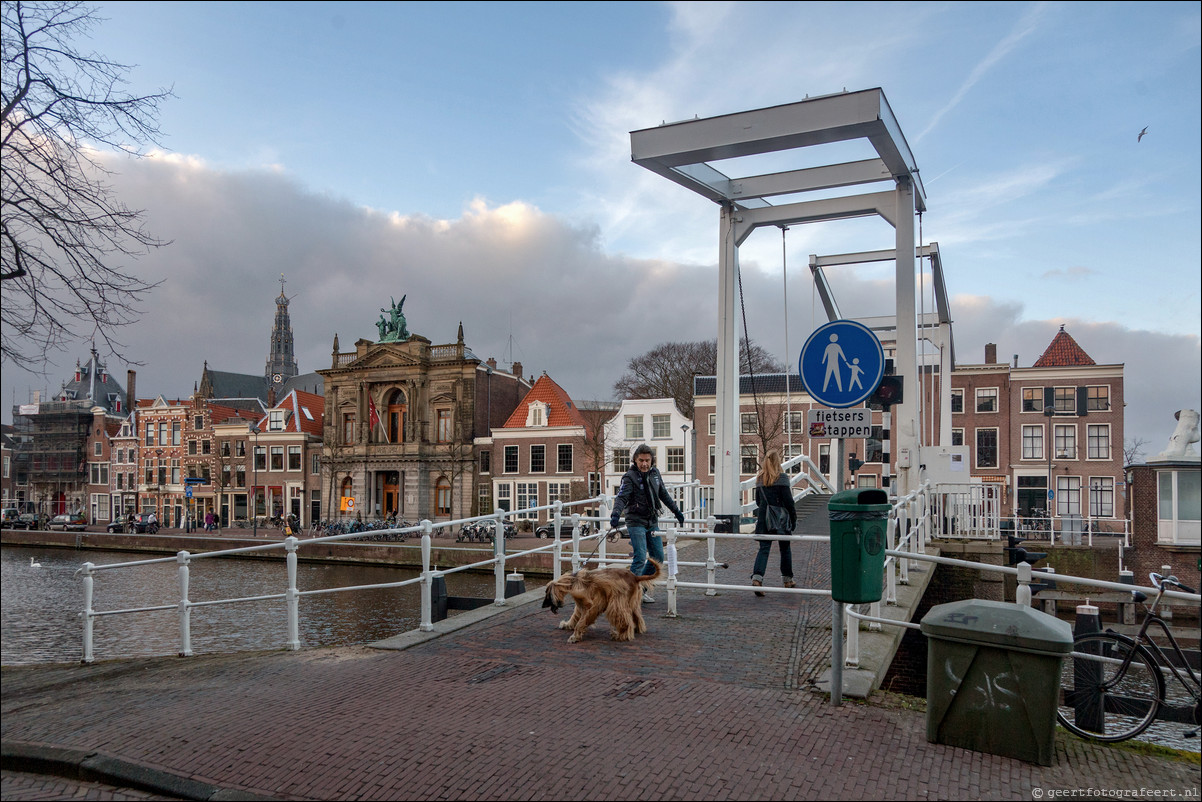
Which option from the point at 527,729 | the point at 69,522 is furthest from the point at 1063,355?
the point at 69,522

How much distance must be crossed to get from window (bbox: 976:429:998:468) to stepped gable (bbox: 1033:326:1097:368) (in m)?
3.72

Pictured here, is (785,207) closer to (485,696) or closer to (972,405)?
(485,696)

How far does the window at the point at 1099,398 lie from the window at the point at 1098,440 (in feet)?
→ 2.50

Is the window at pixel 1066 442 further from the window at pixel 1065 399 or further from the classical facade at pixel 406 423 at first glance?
the classical facade at pixel 406 423

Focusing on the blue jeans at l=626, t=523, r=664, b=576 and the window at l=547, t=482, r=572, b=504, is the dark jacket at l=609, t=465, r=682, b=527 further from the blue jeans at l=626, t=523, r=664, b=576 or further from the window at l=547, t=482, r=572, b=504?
the window at l=547, t=482, r=572, b=504

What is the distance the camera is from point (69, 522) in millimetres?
49281

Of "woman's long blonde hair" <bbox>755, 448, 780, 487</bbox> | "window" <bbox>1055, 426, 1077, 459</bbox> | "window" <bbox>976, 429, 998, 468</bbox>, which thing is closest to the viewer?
"woman's long blonde hair" <bbox>755, 448, 780, 487</bbox>

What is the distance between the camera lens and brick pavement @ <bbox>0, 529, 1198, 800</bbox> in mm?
3900

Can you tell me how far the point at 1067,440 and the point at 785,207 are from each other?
99.1 ft

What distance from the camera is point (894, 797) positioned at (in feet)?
12.3

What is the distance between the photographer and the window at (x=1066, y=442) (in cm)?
3644

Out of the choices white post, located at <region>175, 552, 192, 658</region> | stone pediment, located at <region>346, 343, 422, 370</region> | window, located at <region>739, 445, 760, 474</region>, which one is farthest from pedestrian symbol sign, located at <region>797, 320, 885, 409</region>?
stone pediment, located at <region>346, 343, 422, 370</region>

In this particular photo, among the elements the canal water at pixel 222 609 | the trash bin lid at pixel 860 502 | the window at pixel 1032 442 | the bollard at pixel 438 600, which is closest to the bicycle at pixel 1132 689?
the trash bin lid at pixel 860 502

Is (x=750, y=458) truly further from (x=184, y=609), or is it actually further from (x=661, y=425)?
(x=184, y=609)
